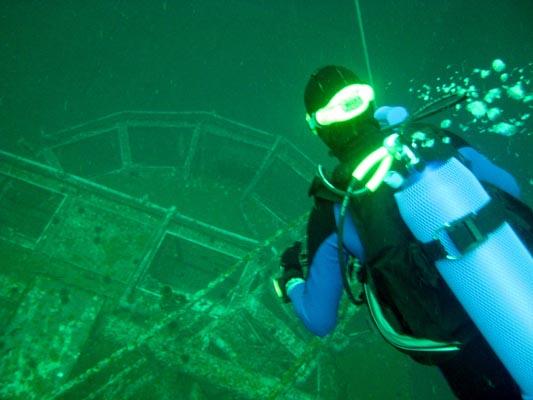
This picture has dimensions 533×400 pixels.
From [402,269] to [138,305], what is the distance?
161 inches

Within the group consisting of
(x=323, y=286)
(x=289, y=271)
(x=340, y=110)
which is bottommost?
(x=323, y=286)

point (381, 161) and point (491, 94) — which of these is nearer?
point (381, 161)

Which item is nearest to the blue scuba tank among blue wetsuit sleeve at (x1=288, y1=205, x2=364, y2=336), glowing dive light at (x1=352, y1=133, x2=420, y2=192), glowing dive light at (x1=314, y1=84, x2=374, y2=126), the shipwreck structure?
glowing dive light at (x1=352, y1=133, x2=420, y2=192)

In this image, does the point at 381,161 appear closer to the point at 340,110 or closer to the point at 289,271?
the point at 340,110

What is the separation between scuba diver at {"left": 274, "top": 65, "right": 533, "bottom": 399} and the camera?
1.47 metres

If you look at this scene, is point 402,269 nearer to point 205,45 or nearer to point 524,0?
point 205,45

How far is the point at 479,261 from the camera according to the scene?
151 centimetres

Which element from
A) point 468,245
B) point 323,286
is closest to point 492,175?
point 468,245

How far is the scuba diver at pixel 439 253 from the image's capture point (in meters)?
1.47

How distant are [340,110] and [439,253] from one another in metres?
0.86

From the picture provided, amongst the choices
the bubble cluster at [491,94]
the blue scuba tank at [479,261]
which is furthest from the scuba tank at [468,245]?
the bubble cluster at [491,94]

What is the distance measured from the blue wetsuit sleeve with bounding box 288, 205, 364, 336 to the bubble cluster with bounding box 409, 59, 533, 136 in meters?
12.1

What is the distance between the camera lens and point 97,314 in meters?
4.41

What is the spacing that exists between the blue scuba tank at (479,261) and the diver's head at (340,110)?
0.40 meters
